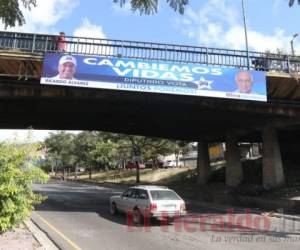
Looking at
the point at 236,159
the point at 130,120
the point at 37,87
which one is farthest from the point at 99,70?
the point at 236,159

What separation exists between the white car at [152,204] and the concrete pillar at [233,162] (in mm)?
17724

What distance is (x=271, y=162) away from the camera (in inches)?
1120

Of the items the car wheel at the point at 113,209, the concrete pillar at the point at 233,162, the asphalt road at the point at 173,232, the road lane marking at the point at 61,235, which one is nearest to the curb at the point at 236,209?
the asphalt road at the point at 173,232

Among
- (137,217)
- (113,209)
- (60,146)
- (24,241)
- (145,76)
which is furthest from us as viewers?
(60,146)

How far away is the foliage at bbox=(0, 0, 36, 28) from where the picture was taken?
5656 millimetres

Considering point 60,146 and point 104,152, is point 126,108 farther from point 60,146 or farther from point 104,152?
point 60,146

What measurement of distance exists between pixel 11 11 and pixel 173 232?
31.6 ft

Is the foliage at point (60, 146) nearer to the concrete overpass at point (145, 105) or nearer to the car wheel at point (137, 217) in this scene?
the concrete overpass at point (145, 105)

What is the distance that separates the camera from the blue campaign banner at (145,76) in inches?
781

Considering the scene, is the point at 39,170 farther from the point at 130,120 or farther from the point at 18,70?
the point at 130,120

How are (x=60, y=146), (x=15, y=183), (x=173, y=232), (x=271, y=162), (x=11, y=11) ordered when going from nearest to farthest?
(x=11, y=11), (x=15, y=183), (x=173, y=232), (x=271, y=162), (x=60, y=146)

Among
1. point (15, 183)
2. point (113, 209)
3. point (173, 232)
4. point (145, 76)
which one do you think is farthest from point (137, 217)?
point (145, 76)

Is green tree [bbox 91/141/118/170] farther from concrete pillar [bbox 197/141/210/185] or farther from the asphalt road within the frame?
the asphalt road

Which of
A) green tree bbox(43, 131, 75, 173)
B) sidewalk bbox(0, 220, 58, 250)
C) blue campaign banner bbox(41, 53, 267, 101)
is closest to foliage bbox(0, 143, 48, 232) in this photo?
sidewalk bbox(0, 220, 58, 250)
